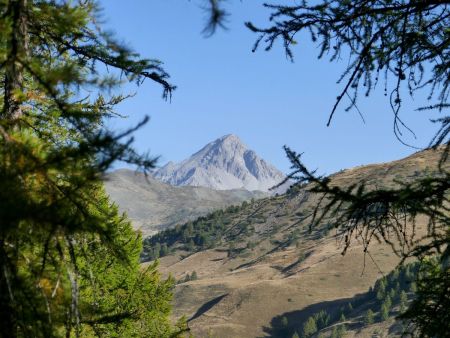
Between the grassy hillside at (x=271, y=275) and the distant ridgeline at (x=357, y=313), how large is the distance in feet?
3.30

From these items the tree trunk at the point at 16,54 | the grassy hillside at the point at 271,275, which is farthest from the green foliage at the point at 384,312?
the tree trunk at the point at 16,54

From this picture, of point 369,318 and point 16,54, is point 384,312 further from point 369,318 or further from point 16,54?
point 16,54

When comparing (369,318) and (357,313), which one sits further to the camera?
(357,313)

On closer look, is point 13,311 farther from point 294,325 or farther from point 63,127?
point 294,325

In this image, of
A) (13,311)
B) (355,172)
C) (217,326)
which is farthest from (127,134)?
(355,172)

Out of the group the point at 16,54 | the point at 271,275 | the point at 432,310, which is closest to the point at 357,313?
the point at 271,275

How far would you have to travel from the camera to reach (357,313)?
108750mm

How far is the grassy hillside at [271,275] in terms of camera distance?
11581 cm

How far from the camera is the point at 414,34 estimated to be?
16.5ft

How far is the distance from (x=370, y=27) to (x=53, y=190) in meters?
3.85

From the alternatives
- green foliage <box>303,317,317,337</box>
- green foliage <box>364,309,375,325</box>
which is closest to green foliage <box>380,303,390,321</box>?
green foliage <box>364,309,375,325</box>

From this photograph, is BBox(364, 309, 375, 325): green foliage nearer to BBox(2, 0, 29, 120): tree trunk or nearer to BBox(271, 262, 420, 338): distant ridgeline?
BBox(271, 262, 420, 338): distant ridgeline

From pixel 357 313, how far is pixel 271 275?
35.3 metres

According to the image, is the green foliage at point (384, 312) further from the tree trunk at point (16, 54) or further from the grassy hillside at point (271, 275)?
the tree trunk at point (16, 54)
